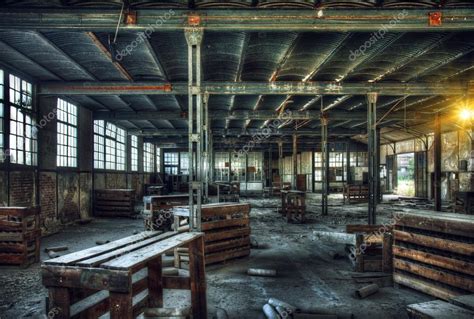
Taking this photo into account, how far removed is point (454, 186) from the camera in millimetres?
19125

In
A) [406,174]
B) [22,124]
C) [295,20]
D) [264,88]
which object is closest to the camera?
[295,20]

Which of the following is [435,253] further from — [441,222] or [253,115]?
[253,115]

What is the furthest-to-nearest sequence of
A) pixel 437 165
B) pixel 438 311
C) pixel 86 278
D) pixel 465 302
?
1. pixel 437 165
2. pixel 465 302
3. pixel 438 311
4. pixel 86 278

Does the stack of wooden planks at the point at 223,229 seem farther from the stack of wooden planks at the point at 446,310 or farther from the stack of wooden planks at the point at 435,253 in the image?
the stack of wooden planks at the point at 446,310

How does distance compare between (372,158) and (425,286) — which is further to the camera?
(372,158)

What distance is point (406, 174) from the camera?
26.5 metres

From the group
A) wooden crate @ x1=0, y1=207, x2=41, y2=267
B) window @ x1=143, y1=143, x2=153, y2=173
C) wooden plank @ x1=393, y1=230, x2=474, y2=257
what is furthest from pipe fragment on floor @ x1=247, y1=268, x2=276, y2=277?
window @ x1=143, y1=143, x2=153, y2=173

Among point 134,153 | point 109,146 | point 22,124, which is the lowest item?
point 134,153

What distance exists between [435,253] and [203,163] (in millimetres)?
5912

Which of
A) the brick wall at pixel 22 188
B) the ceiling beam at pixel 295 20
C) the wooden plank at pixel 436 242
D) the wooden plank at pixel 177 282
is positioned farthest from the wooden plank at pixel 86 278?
the brick wall at pixel 22 188

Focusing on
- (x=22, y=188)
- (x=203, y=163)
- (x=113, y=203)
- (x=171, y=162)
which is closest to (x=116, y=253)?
(x=203, y=163)

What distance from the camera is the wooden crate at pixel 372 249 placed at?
20.3 ft

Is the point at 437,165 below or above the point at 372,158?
below

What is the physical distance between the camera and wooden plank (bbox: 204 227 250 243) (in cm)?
690
